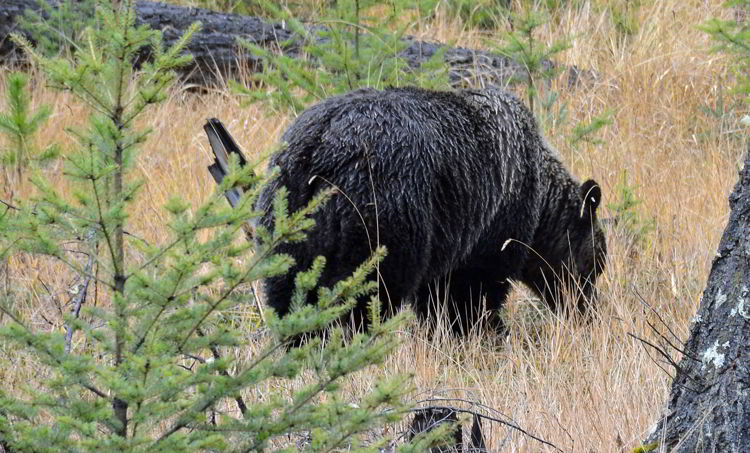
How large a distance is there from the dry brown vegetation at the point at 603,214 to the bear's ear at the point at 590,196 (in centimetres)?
31

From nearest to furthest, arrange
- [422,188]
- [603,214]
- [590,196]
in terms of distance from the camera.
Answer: [422,188] < [590,196] < [603,214]

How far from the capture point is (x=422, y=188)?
486 centimetres

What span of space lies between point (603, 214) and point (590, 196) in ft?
4.48

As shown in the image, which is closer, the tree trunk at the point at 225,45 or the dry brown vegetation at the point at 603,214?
the dry brown vegetation at the point at 603,214

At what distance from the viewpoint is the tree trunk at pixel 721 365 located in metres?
2.83

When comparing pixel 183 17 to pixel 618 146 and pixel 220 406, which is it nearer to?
pixel 618 146

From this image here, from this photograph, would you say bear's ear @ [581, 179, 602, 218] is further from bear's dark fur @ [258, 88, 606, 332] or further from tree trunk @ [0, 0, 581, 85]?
tree trunk @ [0, 0, 581, 85]

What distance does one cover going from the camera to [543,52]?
742cm

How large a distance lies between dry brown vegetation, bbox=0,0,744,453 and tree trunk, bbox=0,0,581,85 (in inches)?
14.5

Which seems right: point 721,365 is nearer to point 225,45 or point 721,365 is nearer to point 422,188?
point 422,188

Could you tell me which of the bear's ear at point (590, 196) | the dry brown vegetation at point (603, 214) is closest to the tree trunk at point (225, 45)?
the dry brown vegetation at point (603, 214)

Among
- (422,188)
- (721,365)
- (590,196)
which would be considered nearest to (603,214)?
(590,196)

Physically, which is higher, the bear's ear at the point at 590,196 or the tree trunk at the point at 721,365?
the tree trunk at the point at 721,365

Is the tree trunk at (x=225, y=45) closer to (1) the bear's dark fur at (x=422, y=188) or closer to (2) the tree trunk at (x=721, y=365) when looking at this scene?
(1) the bear's dark fur at (x=422, y=188)
